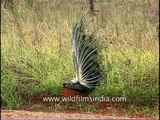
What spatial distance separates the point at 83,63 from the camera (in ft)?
21.1

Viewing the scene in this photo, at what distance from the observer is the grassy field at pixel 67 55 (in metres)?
6.16

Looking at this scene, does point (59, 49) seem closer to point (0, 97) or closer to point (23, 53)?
point (23, 53)

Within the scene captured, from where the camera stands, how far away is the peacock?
6.18 meters

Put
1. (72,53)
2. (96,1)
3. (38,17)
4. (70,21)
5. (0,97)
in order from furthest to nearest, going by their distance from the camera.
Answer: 1. (96,1)
2. (38,17)
3. (70,21)
4. (72,53)
5. (0,97)

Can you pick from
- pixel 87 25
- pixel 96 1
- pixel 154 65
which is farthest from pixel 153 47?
pixel 96 1

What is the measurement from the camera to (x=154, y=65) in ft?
21.0

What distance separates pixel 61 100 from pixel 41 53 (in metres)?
1.22

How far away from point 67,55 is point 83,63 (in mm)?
598

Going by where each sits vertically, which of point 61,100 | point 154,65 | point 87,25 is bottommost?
point 61,100

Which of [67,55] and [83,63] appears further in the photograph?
[67,55]

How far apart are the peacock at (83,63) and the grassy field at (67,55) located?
0.14 metres

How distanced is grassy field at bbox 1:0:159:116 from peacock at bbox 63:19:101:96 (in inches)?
5.6

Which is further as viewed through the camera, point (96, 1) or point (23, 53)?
point (96, 1)

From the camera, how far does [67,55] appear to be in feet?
22.8
